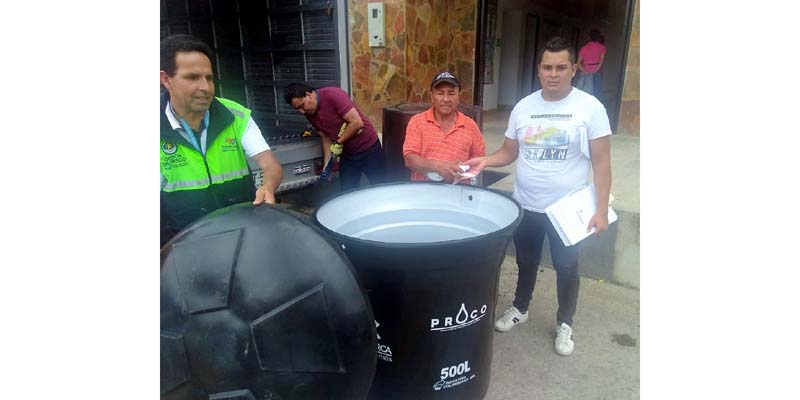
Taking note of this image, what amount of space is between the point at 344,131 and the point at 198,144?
253cm

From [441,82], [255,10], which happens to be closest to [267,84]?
[255,10]

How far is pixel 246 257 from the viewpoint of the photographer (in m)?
1.23

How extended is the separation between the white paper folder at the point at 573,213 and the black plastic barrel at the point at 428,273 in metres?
0.40

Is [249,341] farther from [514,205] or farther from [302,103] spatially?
[302,103]

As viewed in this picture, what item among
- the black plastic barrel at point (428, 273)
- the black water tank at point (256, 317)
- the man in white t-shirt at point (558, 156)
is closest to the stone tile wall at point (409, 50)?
the man in white t-shirt at point (558, 156)

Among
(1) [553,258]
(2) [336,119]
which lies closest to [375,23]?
(2) [336,119]

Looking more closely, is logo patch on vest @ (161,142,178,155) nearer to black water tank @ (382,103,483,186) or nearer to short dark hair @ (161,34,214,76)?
short dark hair @ (161,34,214,76)

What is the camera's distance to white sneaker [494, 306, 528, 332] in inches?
125

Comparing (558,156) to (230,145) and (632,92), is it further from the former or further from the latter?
(632,92)

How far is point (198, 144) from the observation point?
2.12 metres

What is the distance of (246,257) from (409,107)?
3882mm

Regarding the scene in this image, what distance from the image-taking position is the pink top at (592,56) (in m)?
8.49

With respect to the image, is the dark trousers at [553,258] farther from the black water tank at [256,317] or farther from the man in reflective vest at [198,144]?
the black water tank at [256,317]

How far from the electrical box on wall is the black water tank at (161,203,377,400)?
519 centimetres
